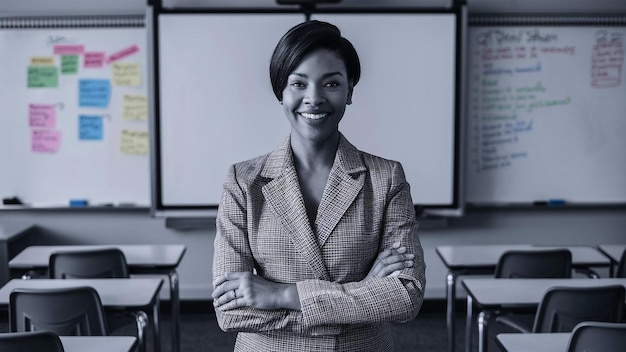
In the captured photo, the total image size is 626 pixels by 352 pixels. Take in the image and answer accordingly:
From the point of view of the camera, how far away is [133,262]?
11.0 ft

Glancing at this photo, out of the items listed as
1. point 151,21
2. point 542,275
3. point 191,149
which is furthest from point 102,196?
point 542,275

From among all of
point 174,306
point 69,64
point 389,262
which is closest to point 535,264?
point 174,306

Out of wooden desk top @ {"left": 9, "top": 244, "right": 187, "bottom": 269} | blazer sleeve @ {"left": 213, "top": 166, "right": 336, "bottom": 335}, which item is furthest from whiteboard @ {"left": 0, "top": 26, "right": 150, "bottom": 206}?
blazer sleeve @ {"left": 213, "top": 166, "right": 336, "bottom": 335}

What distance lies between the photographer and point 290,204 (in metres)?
1.29

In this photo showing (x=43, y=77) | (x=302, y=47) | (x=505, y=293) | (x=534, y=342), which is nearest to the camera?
(x=302, y=47)

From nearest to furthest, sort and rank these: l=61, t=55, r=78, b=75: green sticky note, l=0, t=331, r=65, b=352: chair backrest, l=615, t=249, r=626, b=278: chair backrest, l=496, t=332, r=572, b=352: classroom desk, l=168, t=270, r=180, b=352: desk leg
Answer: l=0, t=331, r=65, b=352: chair backrest → l=496, t=332, r=572, b=352: classroom desk → l=615, t=249, r=626, b=278: chair backrest → l=168, t=270, r=180, b=352: desk leg → l=61, t=55, r=78, b=75: green sticky note

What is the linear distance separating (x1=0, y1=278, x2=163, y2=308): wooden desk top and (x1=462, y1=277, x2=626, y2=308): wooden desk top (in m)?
1.41

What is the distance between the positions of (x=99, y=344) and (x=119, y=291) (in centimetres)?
66

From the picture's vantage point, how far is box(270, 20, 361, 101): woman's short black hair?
1212 mm

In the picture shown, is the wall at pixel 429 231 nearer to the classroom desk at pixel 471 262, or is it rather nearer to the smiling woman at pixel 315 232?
the classroom desk at pixel 471 262

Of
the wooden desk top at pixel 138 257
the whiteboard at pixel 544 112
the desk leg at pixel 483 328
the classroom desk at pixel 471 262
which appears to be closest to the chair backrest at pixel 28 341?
the wooden desk top at pixel 138 257

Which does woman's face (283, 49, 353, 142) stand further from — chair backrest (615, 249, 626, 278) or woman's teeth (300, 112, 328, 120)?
chair backrest (615, 249, 626, 278)

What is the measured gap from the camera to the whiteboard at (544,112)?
173 inches

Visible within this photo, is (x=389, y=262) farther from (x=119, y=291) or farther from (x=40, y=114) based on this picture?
(x=40, y=114)
